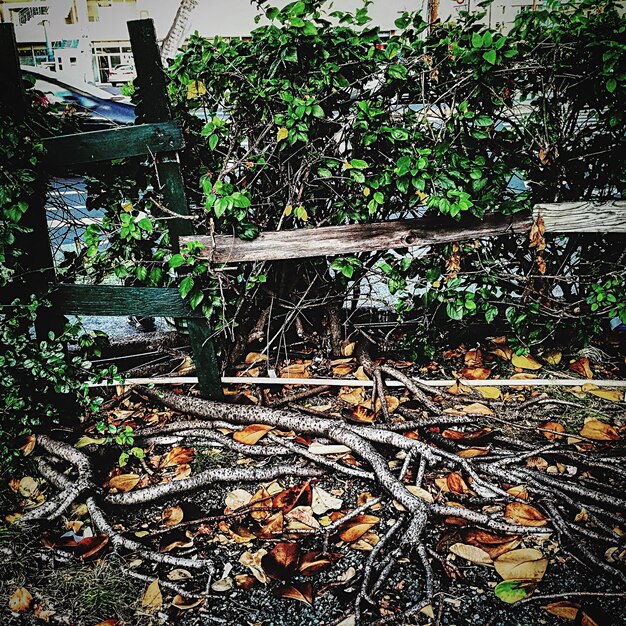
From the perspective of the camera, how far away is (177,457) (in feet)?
10.1

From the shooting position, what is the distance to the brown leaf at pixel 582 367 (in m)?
3.76

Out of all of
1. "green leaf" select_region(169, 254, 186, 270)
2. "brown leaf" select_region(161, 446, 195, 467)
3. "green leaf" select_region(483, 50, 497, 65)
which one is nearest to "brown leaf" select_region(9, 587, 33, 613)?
"brown leaf" select_region(161, 446, 195, 467)

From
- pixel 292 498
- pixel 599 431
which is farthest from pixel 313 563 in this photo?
pixel 599 431

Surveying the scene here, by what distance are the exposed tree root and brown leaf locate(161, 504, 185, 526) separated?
98 millimetres

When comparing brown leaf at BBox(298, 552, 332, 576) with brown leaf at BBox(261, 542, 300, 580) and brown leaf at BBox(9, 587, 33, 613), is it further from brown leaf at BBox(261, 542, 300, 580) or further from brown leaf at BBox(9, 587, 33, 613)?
brown leaf at BBox(9, 587, 33, 613)

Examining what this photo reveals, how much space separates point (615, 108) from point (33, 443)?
13.3 feet

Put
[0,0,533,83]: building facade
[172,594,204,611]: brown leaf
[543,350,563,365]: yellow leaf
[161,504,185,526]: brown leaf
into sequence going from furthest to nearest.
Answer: [0,0,533,83]: building facade
[543,350,563,365]: yellow leaf
[161,504,185,526]: brown leaf
[172,594,204,611]: brown leaf

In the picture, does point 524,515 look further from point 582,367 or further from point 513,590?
point 582,367

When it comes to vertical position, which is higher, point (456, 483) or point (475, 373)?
point (475, 373)

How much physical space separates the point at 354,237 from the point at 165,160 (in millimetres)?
1222

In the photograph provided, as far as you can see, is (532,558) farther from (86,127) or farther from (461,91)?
(86,127)

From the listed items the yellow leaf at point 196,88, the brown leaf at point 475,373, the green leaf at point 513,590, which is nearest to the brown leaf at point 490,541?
the green leaf at point 513,590

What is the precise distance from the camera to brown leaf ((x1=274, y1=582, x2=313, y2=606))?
210cm

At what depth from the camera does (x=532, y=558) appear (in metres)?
2.21
